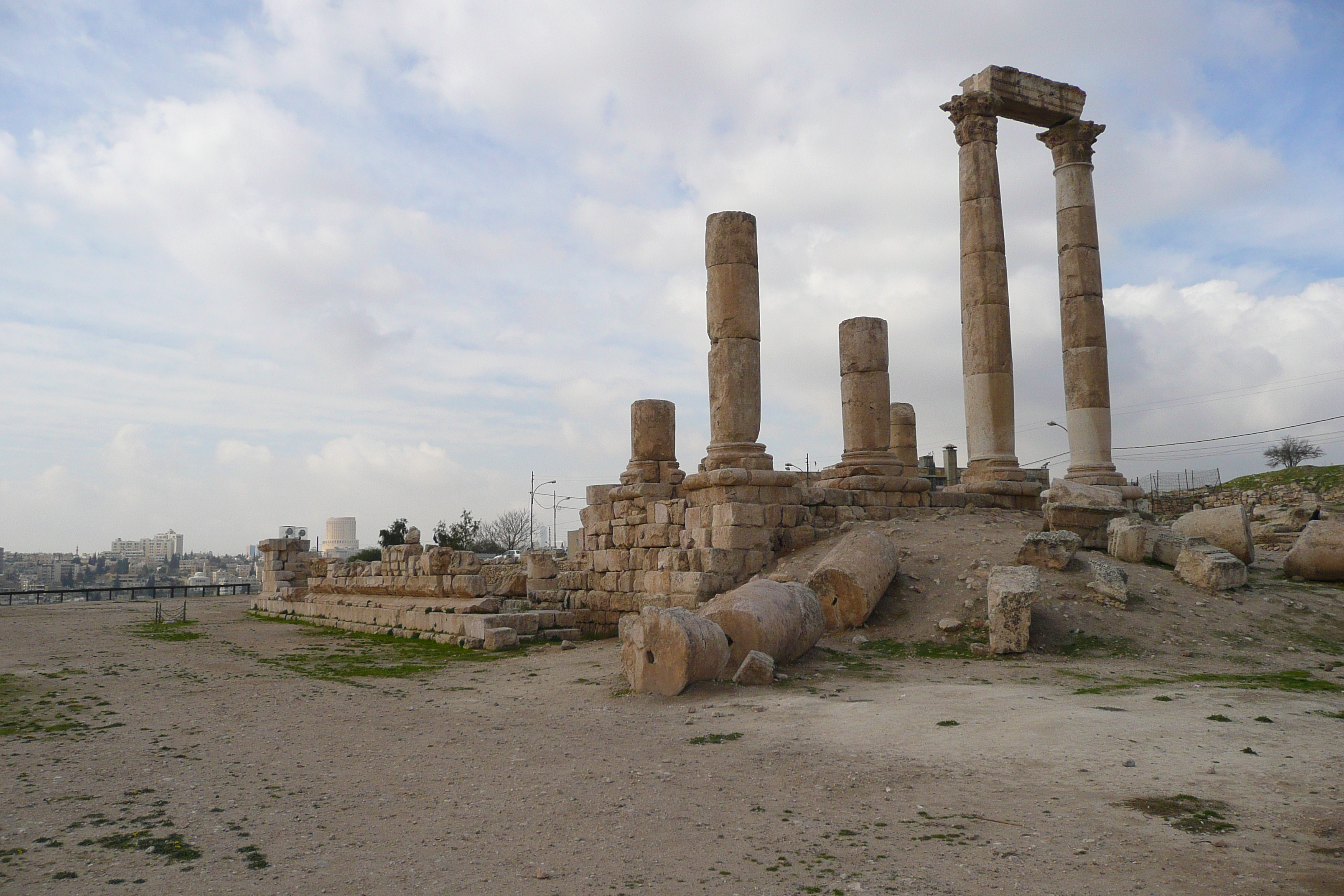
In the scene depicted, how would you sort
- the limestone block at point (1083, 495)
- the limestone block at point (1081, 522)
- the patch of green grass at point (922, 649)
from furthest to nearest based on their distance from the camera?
1. the limestone block at point (1083, 495)
2. the limestone block at point (1081, 522)
3. the patch of green grass at point (922, 649)

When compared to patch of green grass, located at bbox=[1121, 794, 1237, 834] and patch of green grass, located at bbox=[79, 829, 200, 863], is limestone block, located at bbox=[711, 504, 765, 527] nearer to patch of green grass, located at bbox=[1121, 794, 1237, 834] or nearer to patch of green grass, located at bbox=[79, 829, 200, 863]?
patch of green grass, located at bbox=[1121, 794, 1237, 834]

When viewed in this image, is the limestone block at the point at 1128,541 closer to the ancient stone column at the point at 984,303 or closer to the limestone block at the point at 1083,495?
the limestone block at the point at 1083,495

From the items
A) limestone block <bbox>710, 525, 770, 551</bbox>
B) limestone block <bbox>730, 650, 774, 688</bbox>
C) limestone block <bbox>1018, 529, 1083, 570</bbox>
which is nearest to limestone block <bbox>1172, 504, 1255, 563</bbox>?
limestone block <bbox>1018, 529, 1083, 570</bbox>

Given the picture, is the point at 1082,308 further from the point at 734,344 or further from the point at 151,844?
the point at 151,844

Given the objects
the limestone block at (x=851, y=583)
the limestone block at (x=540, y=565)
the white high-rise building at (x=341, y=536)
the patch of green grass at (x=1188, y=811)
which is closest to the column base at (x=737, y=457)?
the limestone block at (x=851, y=583)

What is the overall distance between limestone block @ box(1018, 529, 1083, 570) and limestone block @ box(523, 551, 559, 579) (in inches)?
353

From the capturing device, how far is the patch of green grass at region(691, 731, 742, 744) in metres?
6.39

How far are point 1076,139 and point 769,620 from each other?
47.9ft

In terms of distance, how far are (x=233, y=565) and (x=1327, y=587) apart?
94.5 meters

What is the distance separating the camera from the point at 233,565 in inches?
3536

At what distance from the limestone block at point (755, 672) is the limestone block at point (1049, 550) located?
189 inches

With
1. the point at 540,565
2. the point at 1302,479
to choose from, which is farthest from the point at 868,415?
the point at 1302,479

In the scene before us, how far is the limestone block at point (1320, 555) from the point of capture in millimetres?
11875

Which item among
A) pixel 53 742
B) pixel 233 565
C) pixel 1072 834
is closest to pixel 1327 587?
pixel 1072 834
